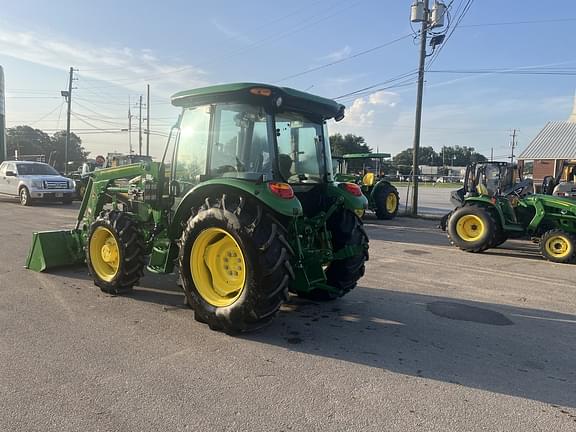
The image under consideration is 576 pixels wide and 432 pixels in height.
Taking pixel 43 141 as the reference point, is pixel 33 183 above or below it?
below

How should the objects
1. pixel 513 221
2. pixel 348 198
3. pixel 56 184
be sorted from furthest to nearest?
pixel 56 184, pixel 513 221, pixel 348 198

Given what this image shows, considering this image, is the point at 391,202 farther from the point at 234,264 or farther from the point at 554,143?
the point at 554,143

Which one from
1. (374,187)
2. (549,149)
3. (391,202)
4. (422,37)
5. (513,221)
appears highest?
(422,37)

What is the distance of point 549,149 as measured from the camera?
38000mm

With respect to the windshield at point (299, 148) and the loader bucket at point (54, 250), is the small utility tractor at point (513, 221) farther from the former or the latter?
the loader bucket at point (54, 250)

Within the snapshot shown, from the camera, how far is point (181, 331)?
450cm

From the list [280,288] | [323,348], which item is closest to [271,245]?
[280,288]

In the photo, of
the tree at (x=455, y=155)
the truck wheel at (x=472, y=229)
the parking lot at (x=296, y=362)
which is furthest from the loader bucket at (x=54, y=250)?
the tree at (x=455, y=155)

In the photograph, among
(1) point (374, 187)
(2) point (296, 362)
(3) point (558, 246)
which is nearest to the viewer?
(2) point (296, 362)

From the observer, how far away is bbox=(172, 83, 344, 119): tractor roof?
4.43 meters

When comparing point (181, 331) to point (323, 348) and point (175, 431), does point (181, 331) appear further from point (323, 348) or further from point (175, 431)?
point (175, 431)

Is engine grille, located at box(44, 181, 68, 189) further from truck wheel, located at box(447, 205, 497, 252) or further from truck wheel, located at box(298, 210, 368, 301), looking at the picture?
truck wheel, located at box(298, 210, 368, 301)

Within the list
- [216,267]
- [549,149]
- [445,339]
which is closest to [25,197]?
[216,267]

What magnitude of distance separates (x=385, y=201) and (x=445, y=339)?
1127 centimetres
